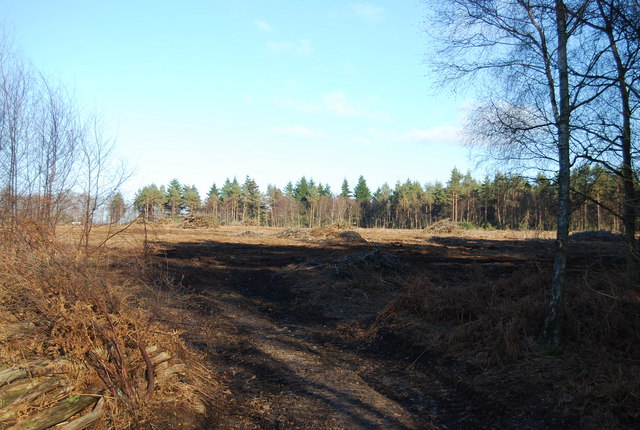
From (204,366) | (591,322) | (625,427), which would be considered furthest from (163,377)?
(591,322)

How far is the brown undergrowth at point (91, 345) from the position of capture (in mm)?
3868

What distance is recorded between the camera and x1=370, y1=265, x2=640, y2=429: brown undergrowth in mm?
4293

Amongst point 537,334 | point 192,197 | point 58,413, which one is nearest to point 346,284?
point 537,334

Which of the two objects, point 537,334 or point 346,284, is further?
point 346,284

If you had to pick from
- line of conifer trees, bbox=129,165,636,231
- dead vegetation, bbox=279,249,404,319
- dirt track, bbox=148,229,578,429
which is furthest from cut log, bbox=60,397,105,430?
line of conifer trees, bbox=129,165,636,231

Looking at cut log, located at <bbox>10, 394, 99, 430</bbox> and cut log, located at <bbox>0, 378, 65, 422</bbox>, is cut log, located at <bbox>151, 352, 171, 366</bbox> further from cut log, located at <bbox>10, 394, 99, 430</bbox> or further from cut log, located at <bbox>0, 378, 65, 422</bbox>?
cut log, located at <bbox>0, 378, 65, 422</bbox>

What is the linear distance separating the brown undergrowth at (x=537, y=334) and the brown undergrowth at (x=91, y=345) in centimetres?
379

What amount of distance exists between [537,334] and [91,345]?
584 cm

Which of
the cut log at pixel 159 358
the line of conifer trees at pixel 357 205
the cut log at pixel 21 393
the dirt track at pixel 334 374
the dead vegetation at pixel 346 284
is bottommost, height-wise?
the dirt track at pixel 334 374

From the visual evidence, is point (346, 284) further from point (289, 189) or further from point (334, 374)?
point (289, 189)

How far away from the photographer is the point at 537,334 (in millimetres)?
6043

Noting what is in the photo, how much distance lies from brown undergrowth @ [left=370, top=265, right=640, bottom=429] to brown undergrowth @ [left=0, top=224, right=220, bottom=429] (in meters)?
3.79

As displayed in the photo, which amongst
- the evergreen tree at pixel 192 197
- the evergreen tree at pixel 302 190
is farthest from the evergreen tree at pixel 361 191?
the evergreen tree at pixel 192 197

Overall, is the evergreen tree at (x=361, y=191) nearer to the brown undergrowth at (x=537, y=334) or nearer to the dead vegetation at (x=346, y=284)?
the dead vegetation at (x=346, y=284)
